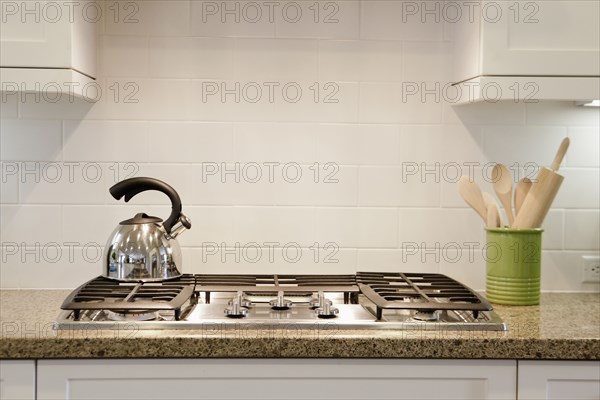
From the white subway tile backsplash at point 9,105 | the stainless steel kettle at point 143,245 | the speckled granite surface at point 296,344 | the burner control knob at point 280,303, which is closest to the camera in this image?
the speckled granite surface at point 296,344

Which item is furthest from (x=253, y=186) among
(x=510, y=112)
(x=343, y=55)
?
(x=510, y=112)

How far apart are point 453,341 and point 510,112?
89 cm

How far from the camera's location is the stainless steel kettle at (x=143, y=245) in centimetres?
190

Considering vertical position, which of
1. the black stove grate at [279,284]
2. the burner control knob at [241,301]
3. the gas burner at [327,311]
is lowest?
the gas burner at [327,311]

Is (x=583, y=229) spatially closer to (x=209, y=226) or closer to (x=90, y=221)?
(x=209, y=226)

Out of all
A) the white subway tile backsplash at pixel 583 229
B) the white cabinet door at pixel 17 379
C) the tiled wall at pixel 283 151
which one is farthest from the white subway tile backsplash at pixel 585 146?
the white cabinet door at pixel 17 379

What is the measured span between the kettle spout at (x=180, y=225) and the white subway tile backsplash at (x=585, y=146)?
1115mm

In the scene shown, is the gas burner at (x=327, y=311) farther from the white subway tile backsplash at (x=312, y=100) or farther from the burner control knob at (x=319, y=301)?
the white subway tile backsplash at (x=312, y=100)

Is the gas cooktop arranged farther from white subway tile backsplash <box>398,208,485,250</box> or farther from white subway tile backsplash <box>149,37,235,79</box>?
white subway tile backsplash <box>149,37,235,79</box>

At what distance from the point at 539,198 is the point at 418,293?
1.37ft

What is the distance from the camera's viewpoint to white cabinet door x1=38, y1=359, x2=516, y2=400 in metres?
1.59

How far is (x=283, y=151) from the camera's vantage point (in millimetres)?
2240

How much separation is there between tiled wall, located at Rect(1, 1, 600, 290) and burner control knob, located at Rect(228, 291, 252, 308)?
15.5 inches

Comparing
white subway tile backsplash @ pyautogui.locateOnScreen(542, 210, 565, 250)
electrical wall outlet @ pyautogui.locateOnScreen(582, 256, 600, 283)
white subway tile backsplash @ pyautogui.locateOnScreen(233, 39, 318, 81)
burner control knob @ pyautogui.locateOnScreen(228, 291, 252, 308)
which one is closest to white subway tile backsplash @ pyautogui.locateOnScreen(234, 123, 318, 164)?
white subway tile backsplash @ pyautogui.locateOnScreen(233, 39, 318, 81)
